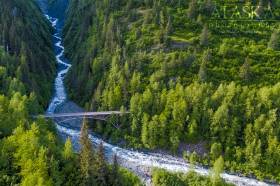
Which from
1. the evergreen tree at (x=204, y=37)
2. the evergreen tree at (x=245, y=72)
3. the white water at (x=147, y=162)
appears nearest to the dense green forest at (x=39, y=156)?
the white water at (x=147, y=162)

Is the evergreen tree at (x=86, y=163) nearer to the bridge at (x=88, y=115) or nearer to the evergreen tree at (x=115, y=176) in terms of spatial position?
the evergreen tree at (x=115, y=176)

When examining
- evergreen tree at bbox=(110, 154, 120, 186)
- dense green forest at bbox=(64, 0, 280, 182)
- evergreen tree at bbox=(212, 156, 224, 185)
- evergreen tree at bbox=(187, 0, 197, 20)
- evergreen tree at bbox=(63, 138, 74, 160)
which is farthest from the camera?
evergreen tree at bbox=(187, 0, 197, 20)

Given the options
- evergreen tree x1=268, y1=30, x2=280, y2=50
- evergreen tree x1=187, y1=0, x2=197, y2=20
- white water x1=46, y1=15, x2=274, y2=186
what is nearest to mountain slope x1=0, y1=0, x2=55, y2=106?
white water x1=46, y1=15, x2=274, y2=186

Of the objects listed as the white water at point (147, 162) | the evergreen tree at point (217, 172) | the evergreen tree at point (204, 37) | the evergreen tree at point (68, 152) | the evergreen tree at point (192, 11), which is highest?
the evergreen tree at point (192, 11)

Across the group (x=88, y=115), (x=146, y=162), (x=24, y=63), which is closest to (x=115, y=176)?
(x=146, y=162)

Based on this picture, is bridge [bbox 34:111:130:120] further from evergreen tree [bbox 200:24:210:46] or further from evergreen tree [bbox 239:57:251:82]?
evergreen tree [bbox 200:24:210:46]

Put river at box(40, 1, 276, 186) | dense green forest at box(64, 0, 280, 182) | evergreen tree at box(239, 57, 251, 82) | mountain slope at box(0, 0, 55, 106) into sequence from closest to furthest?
river at box(40, 1, 276, 186) → dense green forest at box(64, 0, 280, 182) → evergreen tree at box(239, 57, 251, 82) → mountain slope at box(0, 0, 55, 106)

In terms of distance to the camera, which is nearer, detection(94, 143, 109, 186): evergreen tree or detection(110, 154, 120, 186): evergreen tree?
detection(94, 143, 109, 186): evergreen tree

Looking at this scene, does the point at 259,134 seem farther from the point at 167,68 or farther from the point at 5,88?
A: the point at 5,88

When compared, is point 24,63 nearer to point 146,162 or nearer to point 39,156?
point 146,162
